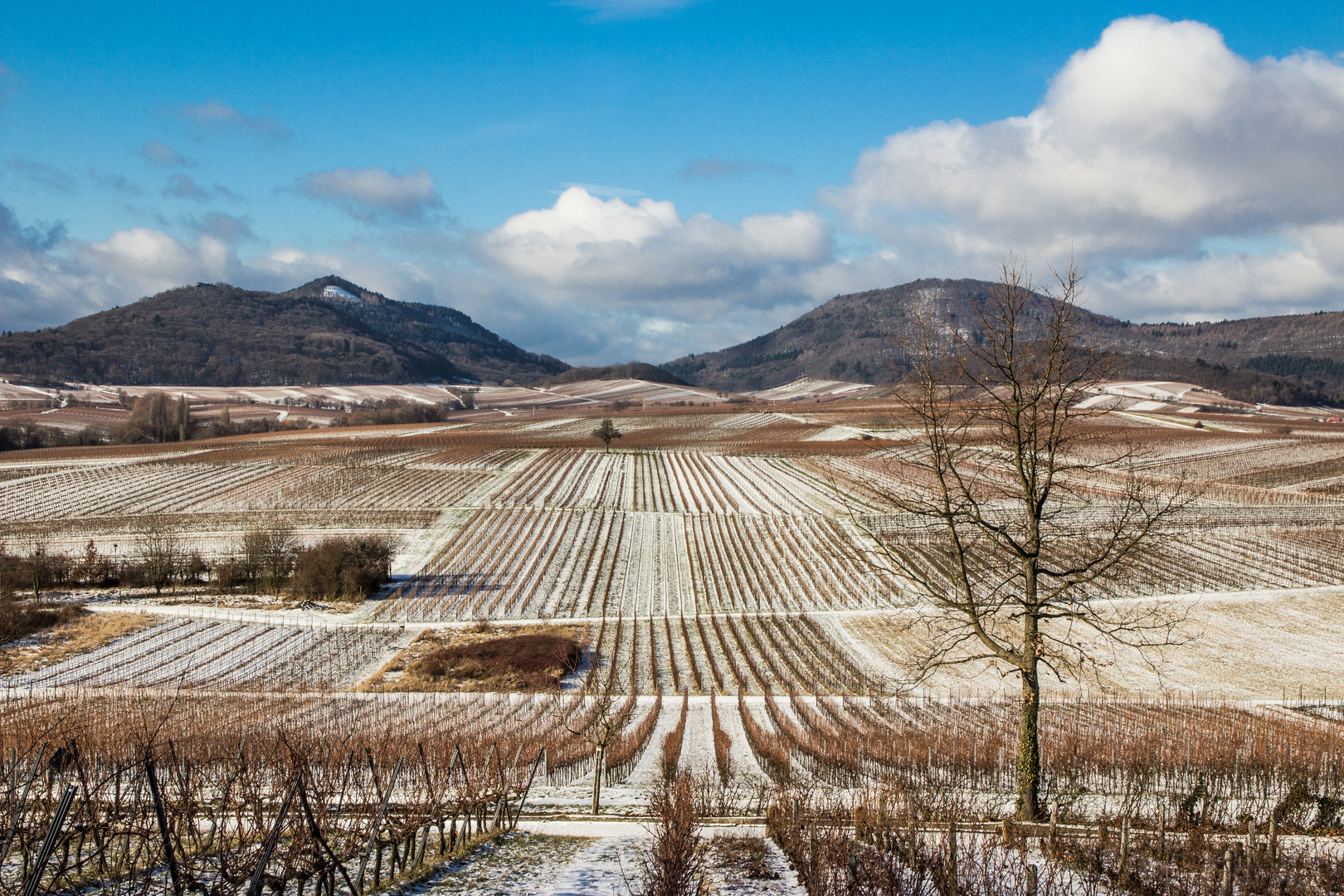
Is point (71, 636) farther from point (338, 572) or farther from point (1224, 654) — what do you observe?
point (1224, 654)

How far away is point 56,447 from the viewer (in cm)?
10150

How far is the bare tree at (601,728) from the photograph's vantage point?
14584 mm

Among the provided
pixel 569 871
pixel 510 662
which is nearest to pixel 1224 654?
pixel 510 662

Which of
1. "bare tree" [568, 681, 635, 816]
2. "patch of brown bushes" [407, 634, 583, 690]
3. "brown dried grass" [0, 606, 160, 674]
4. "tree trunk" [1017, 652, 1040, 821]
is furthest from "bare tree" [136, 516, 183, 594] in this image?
"tree trunk" [1017, 652, 1040, 821]

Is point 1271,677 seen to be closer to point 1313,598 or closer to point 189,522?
point 1313,598

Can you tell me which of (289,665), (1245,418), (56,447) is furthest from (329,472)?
(1245,418)

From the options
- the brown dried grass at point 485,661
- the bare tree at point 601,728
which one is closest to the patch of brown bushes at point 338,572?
the brown dried grass at point 485,661

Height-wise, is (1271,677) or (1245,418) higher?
(1245,418)

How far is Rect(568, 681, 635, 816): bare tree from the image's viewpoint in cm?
1458

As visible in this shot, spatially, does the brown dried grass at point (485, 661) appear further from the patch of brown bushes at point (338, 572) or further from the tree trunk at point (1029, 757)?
the tree trunk at point (1029, 757)

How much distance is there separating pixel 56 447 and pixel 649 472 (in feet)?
277

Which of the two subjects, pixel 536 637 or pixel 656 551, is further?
pixel 656 551

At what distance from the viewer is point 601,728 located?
68.1ft

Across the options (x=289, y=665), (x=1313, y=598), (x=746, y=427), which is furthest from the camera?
(x=746, y=427)
